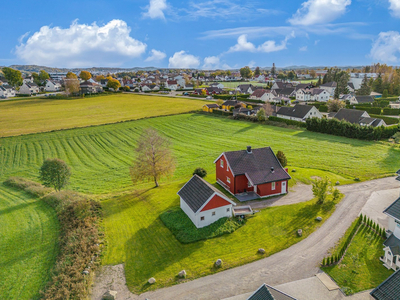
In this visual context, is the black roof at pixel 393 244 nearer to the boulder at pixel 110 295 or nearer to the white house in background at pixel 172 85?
the boulder at pixel 110 295

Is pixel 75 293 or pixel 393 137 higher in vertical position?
pixel 393 137

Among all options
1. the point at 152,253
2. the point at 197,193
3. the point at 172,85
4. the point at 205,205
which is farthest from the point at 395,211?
the point at 172,85

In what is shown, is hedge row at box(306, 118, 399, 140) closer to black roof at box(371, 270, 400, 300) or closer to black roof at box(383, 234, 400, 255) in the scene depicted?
black roof at box(383, 234, 400, 255)

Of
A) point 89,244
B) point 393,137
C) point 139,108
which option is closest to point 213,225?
point 89,244

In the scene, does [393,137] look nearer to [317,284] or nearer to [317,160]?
[317,160]

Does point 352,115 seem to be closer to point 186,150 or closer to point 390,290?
point 186,150

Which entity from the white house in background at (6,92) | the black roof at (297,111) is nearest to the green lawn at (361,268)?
the black roof at (297,111)
